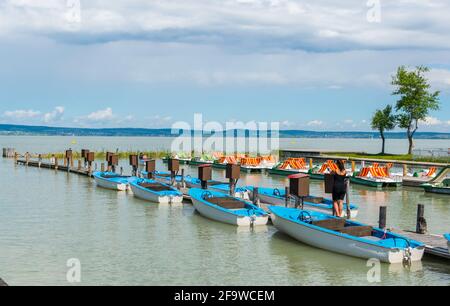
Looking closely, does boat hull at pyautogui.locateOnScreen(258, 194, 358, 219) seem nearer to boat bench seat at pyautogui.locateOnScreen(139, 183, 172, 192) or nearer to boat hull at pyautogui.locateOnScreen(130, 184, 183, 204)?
boat hull at pyautogui.locateOnScreen(130, 184, 183, 204)

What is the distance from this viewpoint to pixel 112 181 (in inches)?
1538

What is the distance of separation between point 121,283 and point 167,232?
25.0 feet

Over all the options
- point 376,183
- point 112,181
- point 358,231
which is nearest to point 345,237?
point 358,231

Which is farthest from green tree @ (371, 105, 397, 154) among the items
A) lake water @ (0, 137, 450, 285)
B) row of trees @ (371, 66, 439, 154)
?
lake water @ (0, 137, 450, 285)

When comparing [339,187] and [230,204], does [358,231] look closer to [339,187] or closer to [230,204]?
[339,187]

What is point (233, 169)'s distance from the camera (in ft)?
97.6

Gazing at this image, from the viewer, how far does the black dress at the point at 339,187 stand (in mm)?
21844

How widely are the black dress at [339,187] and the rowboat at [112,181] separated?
1912 cm

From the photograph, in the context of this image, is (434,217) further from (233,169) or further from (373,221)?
(233,169)

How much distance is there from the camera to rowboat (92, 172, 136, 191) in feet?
125

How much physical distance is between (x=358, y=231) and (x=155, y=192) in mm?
15394

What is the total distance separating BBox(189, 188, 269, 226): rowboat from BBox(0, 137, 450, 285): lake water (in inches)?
18.4

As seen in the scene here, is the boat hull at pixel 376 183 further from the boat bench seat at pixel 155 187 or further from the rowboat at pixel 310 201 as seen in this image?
the boat bench seat at pixel 155 187
